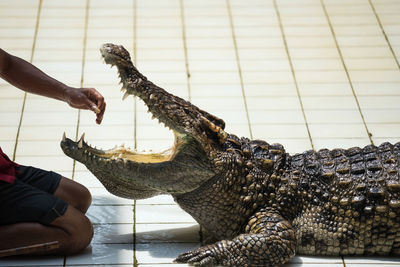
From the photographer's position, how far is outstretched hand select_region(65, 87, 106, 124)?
196 inches

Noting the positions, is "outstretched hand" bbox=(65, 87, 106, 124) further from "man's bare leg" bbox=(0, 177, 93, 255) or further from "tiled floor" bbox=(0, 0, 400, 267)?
"tiled floor" bbox=(0, 0, 400, 267)

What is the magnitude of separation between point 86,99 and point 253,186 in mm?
1155

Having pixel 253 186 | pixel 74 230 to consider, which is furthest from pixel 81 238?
pixel 253 186

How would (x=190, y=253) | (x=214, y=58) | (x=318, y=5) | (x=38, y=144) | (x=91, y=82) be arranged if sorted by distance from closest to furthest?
(x=190, y=253) → (x=38, y=144) → (x=91, y=82) → (x=214, y=58) → (x=318, y=5)

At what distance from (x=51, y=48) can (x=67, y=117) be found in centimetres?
130

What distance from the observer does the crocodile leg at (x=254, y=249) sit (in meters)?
4.80

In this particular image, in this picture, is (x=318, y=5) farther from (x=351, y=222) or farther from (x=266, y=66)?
(x=351, y=222)

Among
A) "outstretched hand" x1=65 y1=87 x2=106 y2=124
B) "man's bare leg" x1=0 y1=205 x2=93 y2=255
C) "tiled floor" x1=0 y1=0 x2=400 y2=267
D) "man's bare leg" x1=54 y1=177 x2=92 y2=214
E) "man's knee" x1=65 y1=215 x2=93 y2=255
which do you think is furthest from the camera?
"tiled floor" x1=0 y1=0 x2=400 y2=267


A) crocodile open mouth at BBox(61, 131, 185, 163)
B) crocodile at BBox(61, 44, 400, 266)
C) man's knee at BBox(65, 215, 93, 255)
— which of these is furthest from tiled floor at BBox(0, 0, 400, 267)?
crocodile open mouth at BBox(61, 131, 185, 163)

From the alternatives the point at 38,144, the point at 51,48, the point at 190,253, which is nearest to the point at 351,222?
the point at 190,253

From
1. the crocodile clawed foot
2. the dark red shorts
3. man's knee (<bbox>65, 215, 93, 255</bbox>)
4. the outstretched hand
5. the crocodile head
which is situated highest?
the outstretched hand

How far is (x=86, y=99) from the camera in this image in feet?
16.4

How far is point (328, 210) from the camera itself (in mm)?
4969

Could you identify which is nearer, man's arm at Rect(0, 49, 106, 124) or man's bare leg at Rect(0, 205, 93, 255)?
man's bare leg at Rect(0, 205, 93, 255)
